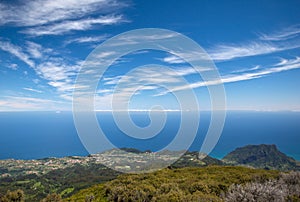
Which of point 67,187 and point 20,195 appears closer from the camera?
point 20,195

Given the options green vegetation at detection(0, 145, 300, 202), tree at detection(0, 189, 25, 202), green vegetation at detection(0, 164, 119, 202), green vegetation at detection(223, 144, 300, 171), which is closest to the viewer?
green vegetation at detection(0, 145, 300, 202)

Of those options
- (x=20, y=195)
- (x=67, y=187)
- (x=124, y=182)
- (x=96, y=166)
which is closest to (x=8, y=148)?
(x=96, y=166)

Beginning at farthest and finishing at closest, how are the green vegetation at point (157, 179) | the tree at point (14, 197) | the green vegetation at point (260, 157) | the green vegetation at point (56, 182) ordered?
the green vegetation at point (260, 157)
the green vegetation at point (56, 182)
the tree at point (14, 197)
the green vegetation at point (157, 179)

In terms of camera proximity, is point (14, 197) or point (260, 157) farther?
point (260, 157)

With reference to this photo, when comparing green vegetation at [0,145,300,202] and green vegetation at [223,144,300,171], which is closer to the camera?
green vegetation at [0,145,300,202]

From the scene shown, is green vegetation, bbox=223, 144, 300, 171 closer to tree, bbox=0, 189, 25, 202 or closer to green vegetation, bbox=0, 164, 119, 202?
green vegetation, bbox=0, 164, 119, 202

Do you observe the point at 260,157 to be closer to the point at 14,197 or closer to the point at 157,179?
the point at 157,179

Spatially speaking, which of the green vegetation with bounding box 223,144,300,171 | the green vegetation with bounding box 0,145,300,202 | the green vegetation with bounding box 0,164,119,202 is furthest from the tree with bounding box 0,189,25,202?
the green vegetation with bounding box 223,144,300,171

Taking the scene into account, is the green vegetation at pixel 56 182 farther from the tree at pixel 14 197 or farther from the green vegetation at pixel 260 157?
the green vegetation at pixel 260 157

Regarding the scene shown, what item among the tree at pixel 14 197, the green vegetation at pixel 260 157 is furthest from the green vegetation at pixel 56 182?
the green vegetation at pixel 260 157

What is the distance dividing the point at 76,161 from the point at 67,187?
42.9 m

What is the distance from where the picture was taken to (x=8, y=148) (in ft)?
602

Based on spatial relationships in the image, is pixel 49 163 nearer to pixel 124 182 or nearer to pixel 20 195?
pixel 20 195

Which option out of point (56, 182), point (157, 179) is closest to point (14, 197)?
point (157, 179)
